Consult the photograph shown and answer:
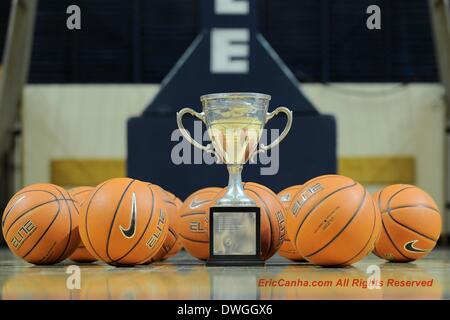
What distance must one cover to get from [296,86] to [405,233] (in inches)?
96.2

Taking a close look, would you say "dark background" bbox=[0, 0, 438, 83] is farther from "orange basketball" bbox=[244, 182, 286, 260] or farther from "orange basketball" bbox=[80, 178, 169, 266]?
"orange basketball" bbox=[80, 178, 169, 266]

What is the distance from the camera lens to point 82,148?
880cm

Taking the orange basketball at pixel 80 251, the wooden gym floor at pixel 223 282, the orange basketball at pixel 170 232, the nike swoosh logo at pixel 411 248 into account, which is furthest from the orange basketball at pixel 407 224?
the orange basketball at pixel 80 251

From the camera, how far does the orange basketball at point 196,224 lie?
359 cm

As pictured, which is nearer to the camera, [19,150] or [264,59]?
[264,59]

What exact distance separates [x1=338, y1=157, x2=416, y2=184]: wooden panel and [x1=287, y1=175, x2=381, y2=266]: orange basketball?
18.5 ft

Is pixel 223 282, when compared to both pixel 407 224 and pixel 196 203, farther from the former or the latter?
pixel 407 224

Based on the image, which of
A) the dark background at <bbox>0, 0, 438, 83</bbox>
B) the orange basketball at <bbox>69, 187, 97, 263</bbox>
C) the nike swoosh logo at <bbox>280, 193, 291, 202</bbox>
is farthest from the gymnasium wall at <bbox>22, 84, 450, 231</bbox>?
the nike swoosh logo at <bbox>280, 193, 291, 202</bbox>

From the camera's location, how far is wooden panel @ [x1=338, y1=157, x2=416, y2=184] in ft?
28.6

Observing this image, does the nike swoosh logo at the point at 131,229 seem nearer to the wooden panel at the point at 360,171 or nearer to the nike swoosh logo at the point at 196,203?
the nike swoosh logo at the point at 196,203

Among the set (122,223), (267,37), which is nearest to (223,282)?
(122,223)

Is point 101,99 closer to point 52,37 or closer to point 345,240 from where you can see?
point 52,37
